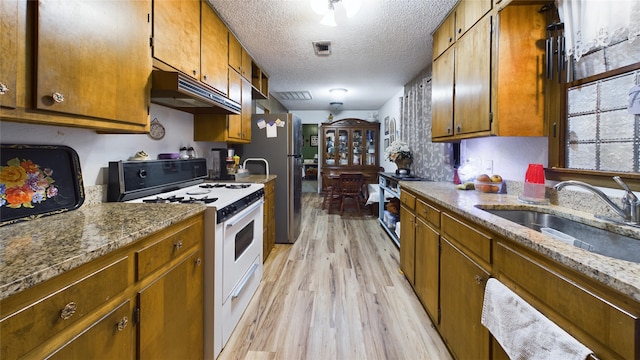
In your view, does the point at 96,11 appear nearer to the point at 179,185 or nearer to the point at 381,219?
the point at 179,185

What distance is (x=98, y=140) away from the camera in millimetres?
1444

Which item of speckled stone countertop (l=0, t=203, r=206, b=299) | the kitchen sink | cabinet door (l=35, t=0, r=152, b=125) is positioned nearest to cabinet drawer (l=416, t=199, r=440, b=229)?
the kitchen sink

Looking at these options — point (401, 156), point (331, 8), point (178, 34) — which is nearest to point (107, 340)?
point (178, 34)

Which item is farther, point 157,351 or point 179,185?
point 179,185

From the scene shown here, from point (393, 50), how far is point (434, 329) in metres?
2.71

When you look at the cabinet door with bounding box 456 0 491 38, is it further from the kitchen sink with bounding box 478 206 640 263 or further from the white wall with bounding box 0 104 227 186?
the white wall with bounding box 0 104 227 186

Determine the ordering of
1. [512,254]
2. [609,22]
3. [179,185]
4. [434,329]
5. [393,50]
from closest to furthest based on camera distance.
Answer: [512,254] < [609,22] < [434,329] < [179,185] < [393,50]

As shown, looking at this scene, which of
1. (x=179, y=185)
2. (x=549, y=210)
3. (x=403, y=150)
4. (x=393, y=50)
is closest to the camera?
(x=549, y=210)

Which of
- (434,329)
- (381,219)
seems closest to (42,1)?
(434,329)

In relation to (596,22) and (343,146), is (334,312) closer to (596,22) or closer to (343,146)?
(596,22)

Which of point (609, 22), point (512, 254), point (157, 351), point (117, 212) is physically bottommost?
point (157, 351)

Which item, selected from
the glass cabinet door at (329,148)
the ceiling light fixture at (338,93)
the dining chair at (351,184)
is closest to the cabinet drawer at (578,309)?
the dining chair at (351,184)

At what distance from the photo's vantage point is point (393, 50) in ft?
9.71

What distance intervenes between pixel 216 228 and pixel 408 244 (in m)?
1.63
